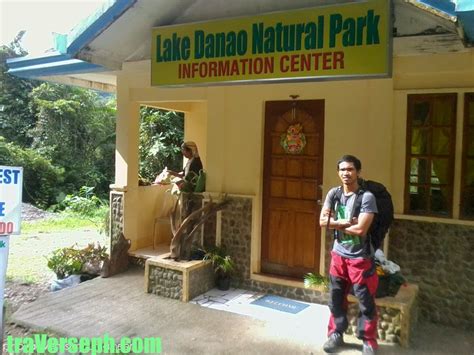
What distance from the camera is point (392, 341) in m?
4.52

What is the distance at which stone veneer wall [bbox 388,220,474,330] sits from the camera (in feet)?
16.3

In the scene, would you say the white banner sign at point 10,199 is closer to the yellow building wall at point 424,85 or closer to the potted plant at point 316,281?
the potted plant at point 316,281

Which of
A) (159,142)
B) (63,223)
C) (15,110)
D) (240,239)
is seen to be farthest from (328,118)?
Result: (15,110)

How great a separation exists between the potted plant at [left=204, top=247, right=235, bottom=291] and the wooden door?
51 centimetres

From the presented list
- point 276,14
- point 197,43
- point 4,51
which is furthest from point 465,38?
point 4,51

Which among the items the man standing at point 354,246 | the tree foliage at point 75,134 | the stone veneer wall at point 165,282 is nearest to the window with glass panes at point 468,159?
the man standing at point 354,246

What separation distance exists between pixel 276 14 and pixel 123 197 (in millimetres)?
4139

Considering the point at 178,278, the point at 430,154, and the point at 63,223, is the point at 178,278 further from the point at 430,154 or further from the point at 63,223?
the point at 63,223

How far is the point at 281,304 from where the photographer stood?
18.5ft

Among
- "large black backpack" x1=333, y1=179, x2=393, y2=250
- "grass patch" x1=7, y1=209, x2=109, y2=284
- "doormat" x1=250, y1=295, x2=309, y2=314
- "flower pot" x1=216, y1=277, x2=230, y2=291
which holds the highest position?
"large black backpack" x1=333, y1=179, x2=393, y2=250

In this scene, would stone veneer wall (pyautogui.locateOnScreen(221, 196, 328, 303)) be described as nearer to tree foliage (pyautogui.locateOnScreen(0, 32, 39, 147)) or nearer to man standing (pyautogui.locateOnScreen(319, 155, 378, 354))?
man standing (pyautogui.locateOnScreen(319, 155, 378, 354))

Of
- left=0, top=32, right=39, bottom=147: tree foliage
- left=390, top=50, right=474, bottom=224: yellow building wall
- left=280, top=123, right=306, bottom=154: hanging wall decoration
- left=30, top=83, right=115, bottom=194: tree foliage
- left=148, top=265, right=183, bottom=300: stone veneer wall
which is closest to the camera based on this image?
left=390, top=50, right=474, bottom=224: yellow building wall

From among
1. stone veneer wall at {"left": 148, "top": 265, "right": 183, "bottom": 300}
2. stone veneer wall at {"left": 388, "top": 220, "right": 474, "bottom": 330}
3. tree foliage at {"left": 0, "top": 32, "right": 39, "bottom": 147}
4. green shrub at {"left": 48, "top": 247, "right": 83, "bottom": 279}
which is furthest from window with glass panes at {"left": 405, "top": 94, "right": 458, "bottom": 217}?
tree foliage at {"left": 0, "top": 32, "right": 39, "bottom": 147}

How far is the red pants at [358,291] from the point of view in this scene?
412 cm
